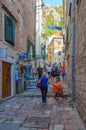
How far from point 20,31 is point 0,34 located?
555cm

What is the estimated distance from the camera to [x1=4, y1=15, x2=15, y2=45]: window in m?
14.2

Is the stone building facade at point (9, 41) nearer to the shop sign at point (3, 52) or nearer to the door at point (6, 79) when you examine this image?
the door at point (6, 79)

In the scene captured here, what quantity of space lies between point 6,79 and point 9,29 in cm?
262

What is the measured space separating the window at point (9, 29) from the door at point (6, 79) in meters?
1.31

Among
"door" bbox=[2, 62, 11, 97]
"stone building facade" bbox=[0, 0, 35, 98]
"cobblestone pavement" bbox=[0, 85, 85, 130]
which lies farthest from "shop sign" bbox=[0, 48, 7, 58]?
"cobblestone pavement" bbox=[0, 85, 85, 130]

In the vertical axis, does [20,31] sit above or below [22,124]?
above

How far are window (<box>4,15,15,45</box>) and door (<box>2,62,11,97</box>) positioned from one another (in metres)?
1.31

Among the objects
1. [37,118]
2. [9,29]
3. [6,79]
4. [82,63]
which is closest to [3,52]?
[6,79]

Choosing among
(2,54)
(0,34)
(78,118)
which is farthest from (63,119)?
(0,34)

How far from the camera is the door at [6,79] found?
13.8 meters

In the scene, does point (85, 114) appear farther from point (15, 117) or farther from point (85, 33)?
point (15, 117)

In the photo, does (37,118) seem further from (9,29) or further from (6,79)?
(9,29)

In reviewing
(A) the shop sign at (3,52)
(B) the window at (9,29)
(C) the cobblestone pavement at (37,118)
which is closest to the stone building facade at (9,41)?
(B) the window at (9,29)

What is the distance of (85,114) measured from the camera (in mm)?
7496
